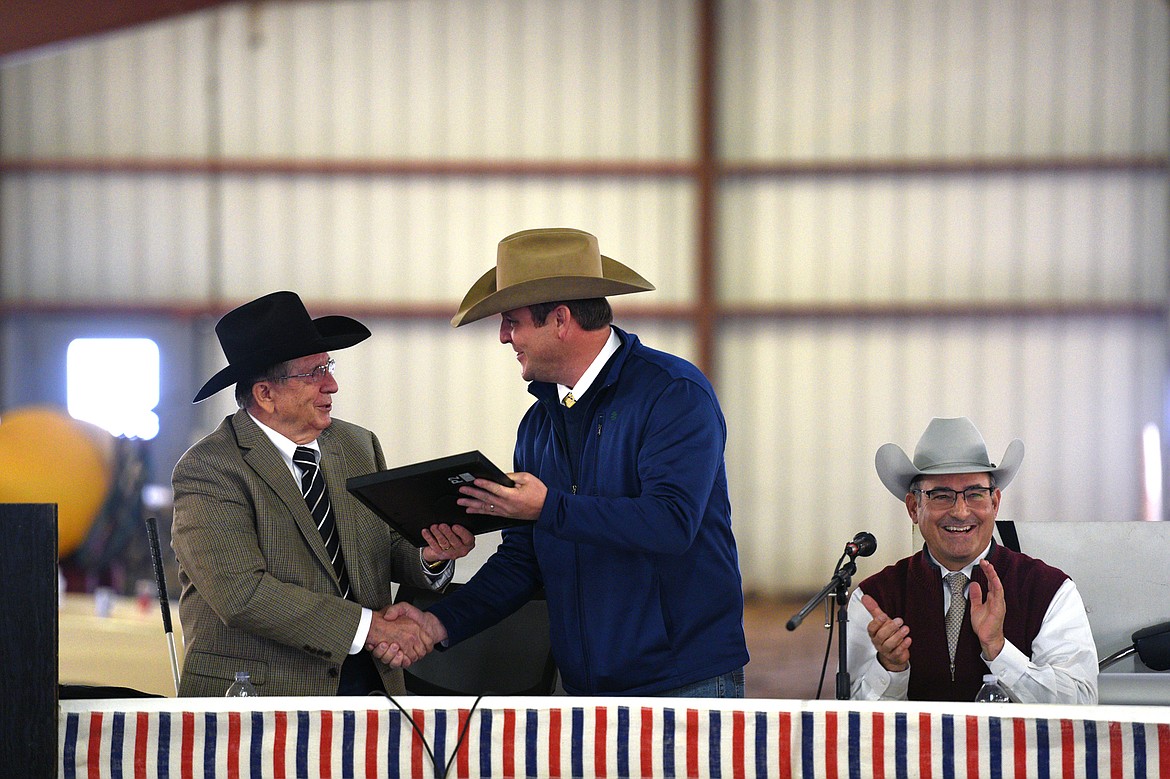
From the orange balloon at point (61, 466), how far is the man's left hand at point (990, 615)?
537 centimetres

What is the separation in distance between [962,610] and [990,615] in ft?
0.62

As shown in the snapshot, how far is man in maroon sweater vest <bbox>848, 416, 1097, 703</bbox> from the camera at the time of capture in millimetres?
2359

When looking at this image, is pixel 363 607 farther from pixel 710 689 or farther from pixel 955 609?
pixel 955 609

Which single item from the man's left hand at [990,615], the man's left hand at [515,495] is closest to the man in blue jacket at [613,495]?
the man's left hand at [515,495]

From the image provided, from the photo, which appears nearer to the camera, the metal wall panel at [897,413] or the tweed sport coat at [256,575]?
the tweed sport coat at [256,575]

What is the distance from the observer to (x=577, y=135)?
949cm

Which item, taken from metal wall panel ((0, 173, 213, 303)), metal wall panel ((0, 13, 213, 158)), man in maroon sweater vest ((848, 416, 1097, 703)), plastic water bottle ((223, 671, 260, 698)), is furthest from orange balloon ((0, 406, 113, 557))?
man in maroon sweater vest ((848, 416, 1097, 703))

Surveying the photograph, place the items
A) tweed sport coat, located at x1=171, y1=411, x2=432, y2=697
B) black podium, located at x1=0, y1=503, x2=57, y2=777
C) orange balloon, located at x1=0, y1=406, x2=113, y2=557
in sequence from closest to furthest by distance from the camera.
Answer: black podium, located at x1=0, y1=503, x2=57, y2=777 < tweed sport coat, located at x1=171, y1=411, x2=432, y2=697 < orange balloon, located at x1=0, y1=406, x2=113, y2=557

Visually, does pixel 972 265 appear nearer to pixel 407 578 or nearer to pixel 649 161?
pixel 649 161

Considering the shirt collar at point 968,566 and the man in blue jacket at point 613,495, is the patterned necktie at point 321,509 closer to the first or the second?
the man in blue jacket at point 613,495

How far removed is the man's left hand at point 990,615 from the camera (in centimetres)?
237

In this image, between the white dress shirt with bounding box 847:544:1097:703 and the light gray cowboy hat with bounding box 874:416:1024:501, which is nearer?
the white dress shirt with bounding box 847:544:1097:703

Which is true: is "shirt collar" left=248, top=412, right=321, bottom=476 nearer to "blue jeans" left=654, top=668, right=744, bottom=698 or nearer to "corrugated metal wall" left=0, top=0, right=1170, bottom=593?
"blue jeans" left=654, top=668, right=744, bottom=698

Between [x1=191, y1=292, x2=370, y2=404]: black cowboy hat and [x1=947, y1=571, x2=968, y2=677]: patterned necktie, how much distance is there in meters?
1.40
